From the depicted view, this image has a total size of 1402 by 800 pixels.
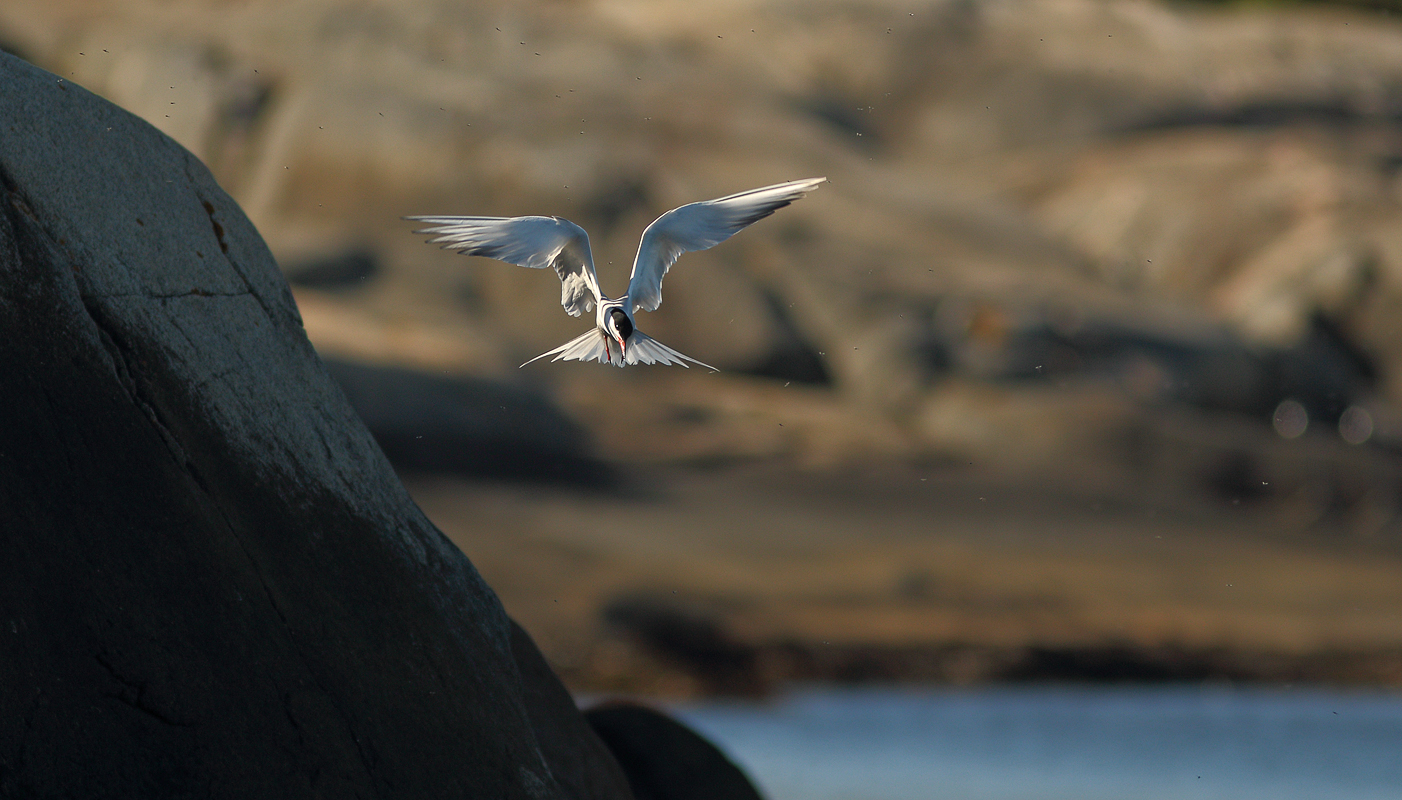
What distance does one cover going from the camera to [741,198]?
583 centimetres

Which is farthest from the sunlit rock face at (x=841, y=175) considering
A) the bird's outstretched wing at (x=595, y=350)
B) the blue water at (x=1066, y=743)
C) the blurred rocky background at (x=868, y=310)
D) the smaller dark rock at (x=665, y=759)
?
the bird's outstretched wing at (x=595, y=350)

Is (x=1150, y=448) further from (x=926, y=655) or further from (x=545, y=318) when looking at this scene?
(x=545, y=318)

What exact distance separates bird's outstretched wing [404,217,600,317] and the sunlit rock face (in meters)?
23.4

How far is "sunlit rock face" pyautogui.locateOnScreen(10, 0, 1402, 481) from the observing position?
32.2 m

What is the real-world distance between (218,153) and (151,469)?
35.1 m

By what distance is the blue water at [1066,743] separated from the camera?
Result: 645 inches

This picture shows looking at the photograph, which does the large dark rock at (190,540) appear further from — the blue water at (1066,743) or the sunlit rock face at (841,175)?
the sunlit rock face at (841,175)

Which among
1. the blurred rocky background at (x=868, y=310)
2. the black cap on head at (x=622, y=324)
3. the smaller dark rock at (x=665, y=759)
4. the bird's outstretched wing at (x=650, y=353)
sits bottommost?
the smaller dark rock at (x=665, y=759)

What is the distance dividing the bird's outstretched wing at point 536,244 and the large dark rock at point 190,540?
820 mm

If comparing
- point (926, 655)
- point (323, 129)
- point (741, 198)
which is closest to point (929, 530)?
point (926, 655)

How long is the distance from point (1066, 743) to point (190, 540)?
50.4 feet

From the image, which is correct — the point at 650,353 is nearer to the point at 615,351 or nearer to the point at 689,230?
the point at 615,351

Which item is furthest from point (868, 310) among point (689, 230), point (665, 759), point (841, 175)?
point (689, 230)

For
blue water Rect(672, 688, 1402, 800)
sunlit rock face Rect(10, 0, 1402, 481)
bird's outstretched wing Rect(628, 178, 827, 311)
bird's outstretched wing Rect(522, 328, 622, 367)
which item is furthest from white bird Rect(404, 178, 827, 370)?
sunlit rock face Rect(10, 0, 1402, 481)
